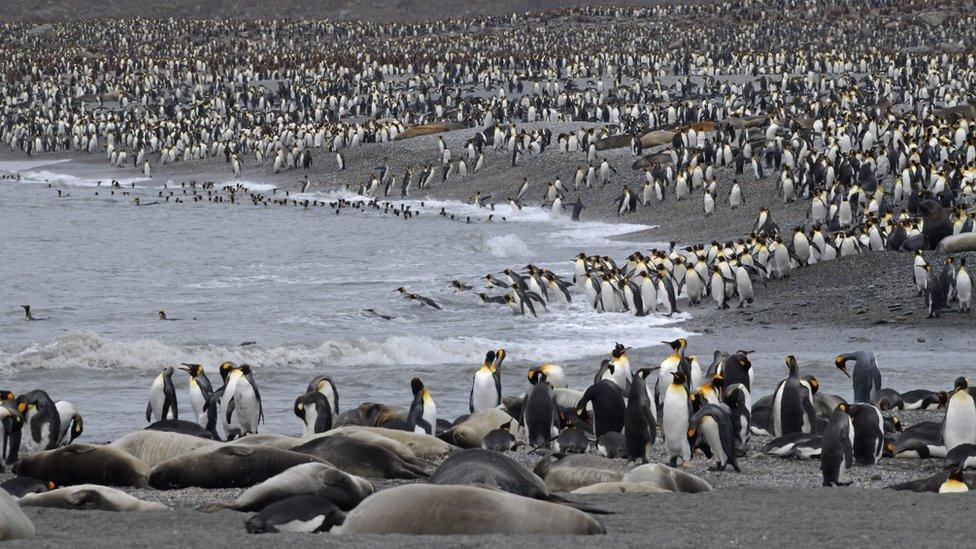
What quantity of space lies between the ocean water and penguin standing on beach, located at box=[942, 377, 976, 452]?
17.0ft

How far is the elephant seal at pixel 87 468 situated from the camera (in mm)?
8117

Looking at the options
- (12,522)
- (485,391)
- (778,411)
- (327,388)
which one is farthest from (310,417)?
(12,522)

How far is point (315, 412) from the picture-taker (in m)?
10.8

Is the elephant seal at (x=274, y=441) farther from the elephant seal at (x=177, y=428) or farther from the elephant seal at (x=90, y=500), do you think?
the elephant seal at (x=90, y=500)

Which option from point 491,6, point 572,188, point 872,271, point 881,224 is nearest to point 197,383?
point 872,271

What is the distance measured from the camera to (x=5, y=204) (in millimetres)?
38750

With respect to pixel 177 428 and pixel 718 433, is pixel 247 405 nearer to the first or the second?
pixel 177 428

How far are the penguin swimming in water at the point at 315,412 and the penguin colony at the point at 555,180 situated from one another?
0.02 m

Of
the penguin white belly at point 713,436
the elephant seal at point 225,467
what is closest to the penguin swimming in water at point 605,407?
the penguin white belly at point 713,436

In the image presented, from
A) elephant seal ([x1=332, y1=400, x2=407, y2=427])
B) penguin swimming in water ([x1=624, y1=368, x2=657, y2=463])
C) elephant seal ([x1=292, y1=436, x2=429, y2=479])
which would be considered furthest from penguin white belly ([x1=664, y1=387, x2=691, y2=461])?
elephant seal ([x1=332, y1=400, x2=407, y2=427])

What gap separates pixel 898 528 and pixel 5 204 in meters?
36.1

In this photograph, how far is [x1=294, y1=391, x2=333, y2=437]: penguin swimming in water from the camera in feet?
35.3

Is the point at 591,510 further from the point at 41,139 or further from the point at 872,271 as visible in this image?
the point at 41,139

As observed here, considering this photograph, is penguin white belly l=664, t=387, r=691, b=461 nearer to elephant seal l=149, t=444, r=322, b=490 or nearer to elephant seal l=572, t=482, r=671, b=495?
elephant seal l=572, t=482, r=671, b=495
